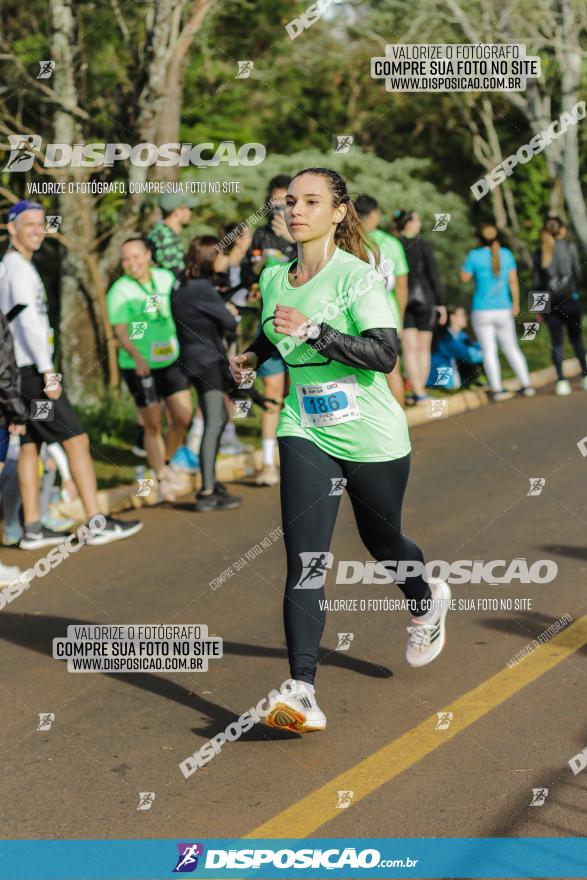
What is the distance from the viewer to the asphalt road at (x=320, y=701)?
14.5 ft

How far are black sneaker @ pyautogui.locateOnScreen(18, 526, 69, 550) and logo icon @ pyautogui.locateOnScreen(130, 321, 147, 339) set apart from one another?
159cm

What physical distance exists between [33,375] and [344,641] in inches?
120

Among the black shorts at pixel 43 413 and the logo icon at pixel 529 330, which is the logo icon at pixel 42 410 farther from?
the logo icon at pixel 529 330

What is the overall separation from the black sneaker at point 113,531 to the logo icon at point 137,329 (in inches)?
52.4

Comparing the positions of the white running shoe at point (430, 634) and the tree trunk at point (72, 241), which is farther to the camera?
the tree trunk at point (72, 241)

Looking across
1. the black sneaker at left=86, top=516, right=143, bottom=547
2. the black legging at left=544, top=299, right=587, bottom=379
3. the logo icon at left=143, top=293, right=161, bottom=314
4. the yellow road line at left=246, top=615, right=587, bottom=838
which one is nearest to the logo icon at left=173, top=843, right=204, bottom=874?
the yellow road line at left=246, top=615, right=587, bottom=838

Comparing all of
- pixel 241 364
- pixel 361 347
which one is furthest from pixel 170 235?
pixel 361 347

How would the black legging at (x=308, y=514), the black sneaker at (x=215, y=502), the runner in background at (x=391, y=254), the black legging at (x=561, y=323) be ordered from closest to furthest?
1. the black legging at (x=308, y=514)
2. the black sneaker at (x=215, y=502)
3. the runner in background at (x=391, y=254)
4. the black legging at (x=561, y=323)

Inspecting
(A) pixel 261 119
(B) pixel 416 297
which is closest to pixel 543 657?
(B) pixel 416 297

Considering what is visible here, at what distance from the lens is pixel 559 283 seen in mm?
14141

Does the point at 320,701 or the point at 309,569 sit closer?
the point at 309,569

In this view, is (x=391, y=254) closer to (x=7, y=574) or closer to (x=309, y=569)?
(x=7, y=574)

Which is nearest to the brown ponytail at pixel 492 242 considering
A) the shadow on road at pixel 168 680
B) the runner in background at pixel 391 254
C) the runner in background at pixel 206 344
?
the runner in background at pixel 391 254

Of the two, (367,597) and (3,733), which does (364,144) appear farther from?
(3,733)
